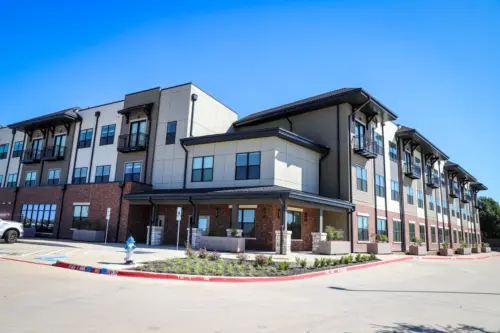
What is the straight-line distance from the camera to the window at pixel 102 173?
31.6 m

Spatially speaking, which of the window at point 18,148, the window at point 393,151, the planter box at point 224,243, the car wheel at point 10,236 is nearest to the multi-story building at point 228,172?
the window at point 393,151

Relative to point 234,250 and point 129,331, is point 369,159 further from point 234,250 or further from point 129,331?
point 129,331

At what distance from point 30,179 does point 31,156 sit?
7.94 ft

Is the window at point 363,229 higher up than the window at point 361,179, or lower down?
lower down

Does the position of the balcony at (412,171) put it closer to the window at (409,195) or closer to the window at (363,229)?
the window at (409,195)

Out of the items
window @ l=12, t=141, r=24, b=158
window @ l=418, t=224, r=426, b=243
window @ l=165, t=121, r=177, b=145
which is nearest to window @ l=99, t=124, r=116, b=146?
window @ l=165, t=121, r=177, b=145

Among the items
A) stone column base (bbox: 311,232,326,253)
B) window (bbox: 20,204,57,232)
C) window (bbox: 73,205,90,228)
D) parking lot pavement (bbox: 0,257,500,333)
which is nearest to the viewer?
parking lot pavement (bbox: 0,257,500,333)

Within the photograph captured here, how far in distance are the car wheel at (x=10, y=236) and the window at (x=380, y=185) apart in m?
25.4

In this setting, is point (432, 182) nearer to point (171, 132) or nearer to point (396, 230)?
point (396, 230)

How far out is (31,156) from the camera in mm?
37719

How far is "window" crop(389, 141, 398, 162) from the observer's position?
32.3 meters

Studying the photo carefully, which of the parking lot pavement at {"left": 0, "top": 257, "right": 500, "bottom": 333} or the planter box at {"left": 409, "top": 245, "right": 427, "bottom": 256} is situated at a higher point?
the planter box at {"left": 409, "top": 245, "right": 427, "bottom": 256}

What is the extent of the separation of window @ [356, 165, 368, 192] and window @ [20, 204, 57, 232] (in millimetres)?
24546

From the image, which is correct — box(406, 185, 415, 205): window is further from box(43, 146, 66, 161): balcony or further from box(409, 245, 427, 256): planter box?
box(43, 146, 66, 161): balcony
